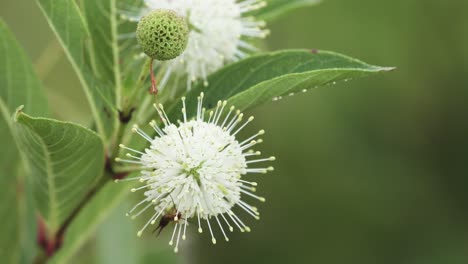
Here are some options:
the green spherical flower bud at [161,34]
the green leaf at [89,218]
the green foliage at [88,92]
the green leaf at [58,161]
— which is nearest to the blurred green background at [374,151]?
the green leaf at [89,218]

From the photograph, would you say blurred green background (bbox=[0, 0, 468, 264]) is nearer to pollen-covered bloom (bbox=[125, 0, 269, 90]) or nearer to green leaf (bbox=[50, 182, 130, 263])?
green leaf (bbox=[50, 182, 130, 263])

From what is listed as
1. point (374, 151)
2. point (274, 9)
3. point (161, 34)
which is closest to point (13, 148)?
point (161, 34)

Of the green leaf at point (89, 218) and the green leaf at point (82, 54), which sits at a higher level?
the green leaf at point (82, 54)

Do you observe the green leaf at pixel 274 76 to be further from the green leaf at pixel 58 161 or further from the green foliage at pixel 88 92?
the green leaf at pixel 58 161

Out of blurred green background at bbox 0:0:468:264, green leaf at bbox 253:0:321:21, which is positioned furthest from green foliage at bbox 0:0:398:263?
blurred green background at bbox 0:0:468:264

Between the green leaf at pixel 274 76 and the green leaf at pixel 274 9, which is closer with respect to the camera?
the green leaf at pixel 274 76

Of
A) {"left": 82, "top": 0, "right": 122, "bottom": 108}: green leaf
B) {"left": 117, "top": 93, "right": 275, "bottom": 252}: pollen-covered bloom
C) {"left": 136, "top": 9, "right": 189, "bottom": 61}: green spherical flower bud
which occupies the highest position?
{"left": 82, "top": 0, "right": 122, "bottom": 108}: green leaf

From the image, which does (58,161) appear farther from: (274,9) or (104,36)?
(274,9)

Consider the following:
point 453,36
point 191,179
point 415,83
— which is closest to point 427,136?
point 415,83
